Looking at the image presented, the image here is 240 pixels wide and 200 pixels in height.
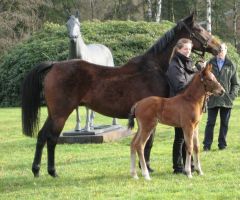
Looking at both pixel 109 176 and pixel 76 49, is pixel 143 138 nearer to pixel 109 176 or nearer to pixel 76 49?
pixel 109 176

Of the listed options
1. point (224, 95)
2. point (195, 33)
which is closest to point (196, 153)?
point (195, 33)

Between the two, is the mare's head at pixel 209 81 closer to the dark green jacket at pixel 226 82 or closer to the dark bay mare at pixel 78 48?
the dark green jacket at pixel 226 82

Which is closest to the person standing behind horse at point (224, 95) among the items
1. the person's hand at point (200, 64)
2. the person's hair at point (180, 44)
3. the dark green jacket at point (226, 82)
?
the dark green jacket at point (226, 82)

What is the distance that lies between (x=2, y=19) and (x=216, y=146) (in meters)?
27.9

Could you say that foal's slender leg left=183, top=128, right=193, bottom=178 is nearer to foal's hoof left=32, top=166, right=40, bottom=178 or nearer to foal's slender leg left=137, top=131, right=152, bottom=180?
foal's slender leg left=137, top=131, right=152, bottom=180

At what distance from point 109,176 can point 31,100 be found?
1902 mm

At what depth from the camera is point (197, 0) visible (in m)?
45.8

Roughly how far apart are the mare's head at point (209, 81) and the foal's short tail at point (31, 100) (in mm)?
2825

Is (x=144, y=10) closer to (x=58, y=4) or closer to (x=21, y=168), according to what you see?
(x=58, y=4)

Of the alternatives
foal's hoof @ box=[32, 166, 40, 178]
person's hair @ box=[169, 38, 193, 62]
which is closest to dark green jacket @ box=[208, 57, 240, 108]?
person's hair @ box=[169, 38, 193, 62]

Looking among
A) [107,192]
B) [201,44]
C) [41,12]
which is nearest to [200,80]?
[201,44]

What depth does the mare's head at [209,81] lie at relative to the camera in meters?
7.83

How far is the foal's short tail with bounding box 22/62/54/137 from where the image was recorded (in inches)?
356

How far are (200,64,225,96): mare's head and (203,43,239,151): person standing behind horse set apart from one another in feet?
9.74
